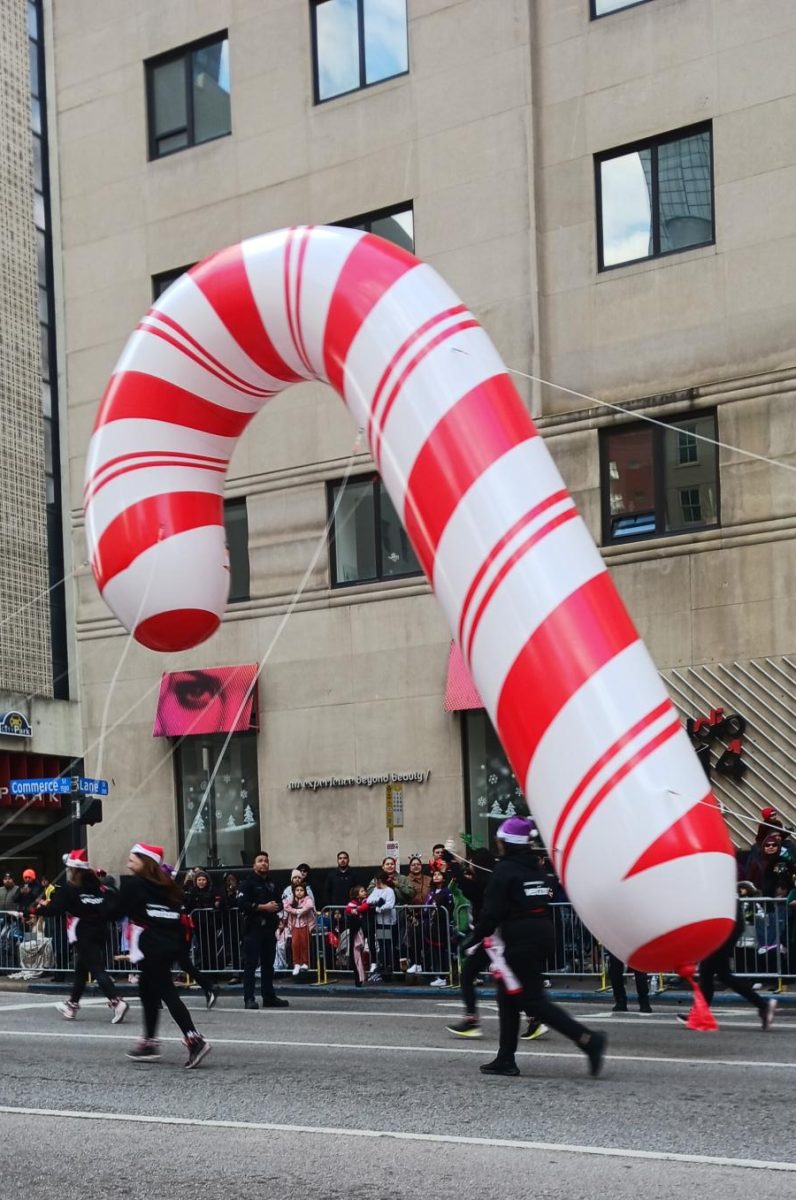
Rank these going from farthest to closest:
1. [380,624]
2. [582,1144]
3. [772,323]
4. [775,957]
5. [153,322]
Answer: [380,624] < [772,323] < [775,957] < [153,322] < [582,1144]

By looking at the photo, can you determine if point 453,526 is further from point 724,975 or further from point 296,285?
point 724,975

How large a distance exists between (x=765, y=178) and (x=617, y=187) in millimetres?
2292

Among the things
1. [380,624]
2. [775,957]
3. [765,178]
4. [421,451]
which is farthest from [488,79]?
[421,451]

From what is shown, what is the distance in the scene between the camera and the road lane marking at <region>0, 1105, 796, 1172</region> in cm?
720

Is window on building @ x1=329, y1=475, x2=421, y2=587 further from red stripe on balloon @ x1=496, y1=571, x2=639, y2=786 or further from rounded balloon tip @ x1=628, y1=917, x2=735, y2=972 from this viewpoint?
rounded balloon tip @ x1=628, y1=917, x2=735, y2=972

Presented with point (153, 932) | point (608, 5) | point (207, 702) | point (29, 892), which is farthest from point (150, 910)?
point (608, 5)

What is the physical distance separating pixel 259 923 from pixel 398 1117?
25.1 feet

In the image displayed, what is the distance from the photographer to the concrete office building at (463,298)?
814 inches

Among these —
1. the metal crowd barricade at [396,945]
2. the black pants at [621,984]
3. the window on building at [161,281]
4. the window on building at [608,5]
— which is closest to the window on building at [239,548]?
the window on building at [161,281]

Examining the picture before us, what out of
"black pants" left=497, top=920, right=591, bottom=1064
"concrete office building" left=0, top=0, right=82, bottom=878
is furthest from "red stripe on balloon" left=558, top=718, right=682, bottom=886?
"concrete office building" left=0, top=0, right=82, bottom=878

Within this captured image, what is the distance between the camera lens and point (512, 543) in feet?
26.3

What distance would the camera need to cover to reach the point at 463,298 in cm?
2281

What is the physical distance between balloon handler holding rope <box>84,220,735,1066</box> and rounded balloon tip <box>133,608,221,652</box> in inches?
0.6

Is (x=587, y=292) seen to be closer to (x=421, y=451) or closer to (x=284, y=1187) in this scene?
(x=421, y=451)
